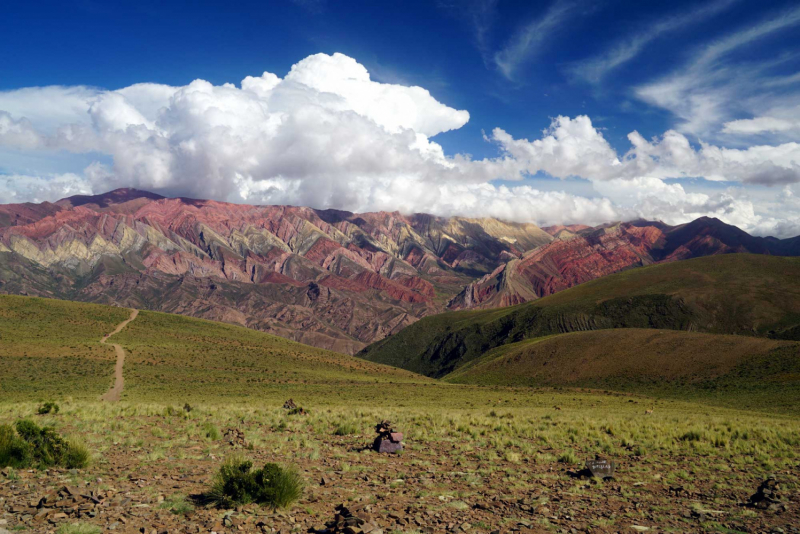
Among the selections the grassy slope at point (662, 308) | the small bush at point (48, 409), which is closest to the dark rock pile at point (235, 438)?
the small bush at point (48, 409)

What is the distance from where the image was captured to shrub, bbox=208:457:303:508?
11391 mm

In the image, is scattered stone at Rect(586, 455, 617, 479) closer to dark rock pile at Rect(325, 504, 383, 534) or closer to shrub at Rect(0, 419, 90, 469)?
dark rock pile at Rect(325, 504, 383, 534)

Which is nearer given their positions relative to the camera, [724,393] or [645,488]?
[645,488]

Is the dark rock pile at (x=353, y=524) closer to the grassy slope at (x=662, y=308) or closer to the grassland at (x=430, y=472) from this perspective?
the grassland at (x=430, y=472)

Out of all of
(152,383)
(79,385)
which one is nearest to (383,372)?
(152,383)

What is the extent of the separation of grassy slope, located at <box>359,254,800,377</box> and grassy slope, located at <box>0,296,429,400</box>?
82.8 m

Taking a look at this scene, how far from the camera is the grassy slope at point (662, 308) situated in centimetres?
13425

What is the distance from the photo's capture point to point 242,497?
1137 cm

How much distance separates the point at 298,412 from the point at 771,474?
71.9ft

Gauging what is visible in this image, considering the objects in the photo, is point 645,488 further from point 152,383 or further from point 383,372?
point 383,372

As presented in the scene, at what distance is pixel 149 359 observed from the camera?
72.5m

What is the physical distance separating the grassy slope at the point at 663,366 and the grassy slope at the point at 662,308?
4649 centimetres

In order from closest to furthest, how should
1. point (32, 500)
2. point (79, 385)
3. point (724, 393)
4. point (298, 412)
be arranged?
1. point (32, 500)
2. point (298, 412)
3. point (79, 385)
4. point (724, 393)

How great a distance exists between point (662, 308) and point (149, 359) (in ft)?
460
